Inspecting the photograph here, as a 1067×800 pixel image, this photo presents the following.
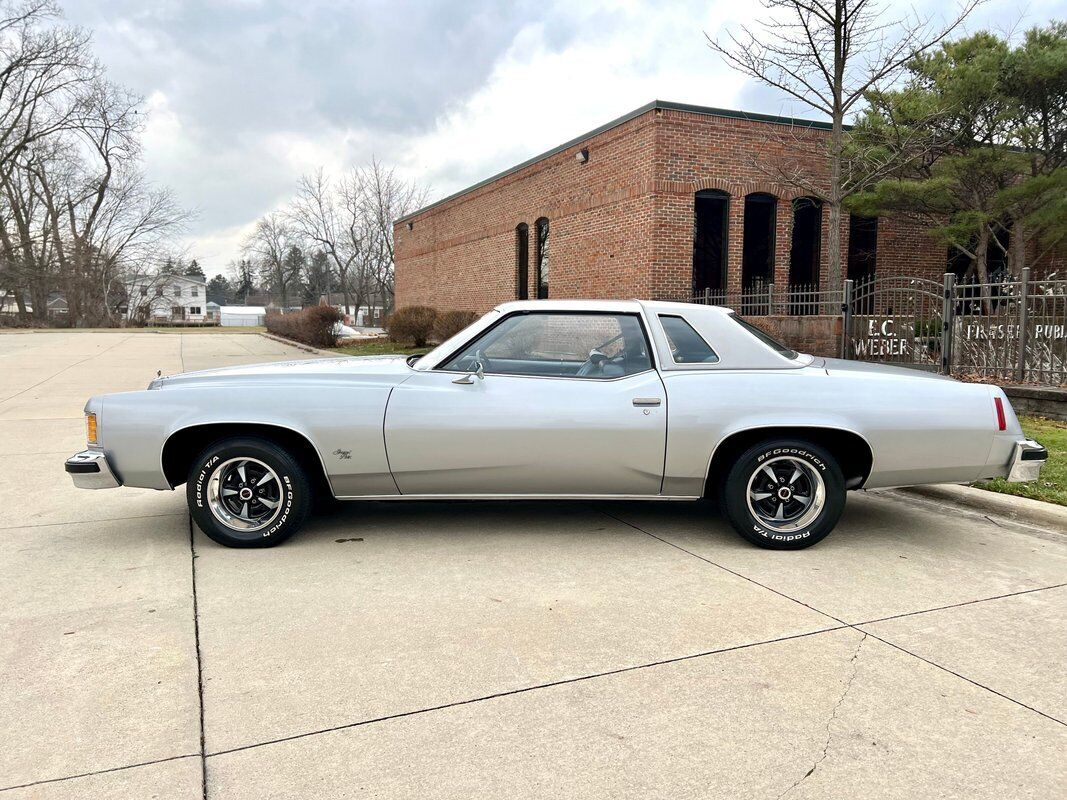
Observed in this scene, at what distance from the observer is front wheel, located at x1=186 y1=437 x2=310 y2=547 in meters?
4.63

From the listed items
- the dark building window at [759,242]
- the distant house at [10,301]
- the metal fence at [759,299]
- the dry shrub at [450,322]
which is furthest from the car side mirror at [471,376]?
the distant house at [10,301]

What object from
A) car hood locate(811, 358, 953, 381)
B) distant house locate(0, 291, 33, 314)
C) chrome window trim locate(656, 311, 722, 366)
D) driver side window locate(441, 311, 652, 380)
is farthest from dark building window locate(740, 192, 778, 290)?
distant house locate(0, 291, 33, 314)

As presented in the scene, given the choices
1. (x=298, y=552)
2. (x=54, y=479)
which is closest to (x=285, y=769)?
(x=298, y=552)

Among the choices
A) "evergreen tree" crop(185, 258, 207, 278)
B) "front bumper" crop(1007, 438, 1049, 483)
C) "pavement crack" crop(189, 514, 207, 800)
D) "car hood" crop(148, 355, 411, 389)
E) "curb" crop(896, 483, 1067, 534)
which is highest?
"evergreen tree" crop(185, 258, 207, 278)

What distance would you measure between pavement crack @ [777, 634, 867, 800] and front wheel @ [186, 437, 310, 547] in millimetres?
3022

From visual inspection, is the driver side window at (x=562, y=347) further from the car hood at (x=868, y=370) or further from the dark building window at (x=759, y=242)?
the dark building window at (x=759, y=242)

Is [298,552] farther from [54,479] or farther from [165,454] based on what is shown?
[54,479]

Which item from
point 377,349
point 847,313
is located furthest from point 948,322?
point 377,349

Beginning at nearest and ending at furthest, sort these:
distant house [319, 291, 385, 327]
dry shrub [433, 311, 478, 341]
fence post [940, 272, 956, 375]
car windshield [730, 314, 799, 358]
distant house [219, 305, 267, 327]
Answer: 1. car windshield [730, 314, 799, 358]
2. fence post [940, 272, 956, 375]
3. dry shrub [433, 311, 478, 341]
4. distant house [319, 291, 385, 327]
5. distant house [219, 305, 267, 327]

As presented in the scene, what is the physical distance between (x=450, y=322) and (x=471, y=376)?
54.1 feet

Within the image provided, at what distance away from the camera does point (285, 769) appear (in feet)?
8.24

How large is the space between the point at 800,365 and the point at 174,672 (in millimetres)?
3678

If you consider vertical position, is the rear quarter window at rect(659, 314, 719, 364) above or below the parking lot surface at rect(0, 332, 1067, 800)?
above

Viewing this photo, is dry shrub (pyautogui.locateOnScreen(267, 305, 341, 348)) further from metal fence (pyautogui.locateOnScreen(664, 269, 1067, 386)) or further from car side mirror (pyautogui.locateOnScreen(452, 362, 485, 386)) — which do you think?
car side mirror (pyautogui.locateOnScreen(452, 362, 485, 386))
